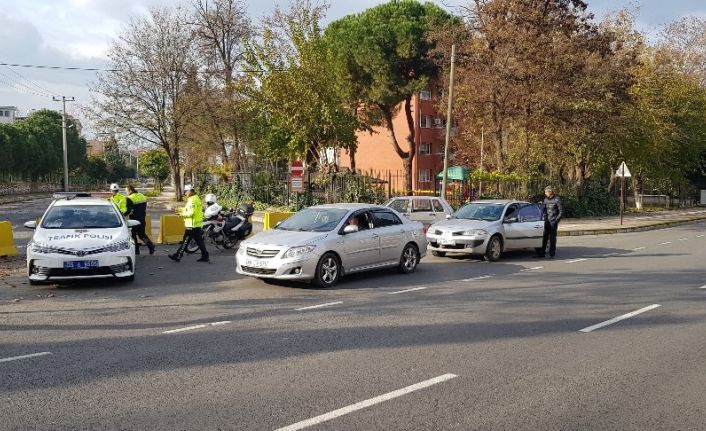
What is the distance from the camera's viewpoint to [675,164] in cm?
4512

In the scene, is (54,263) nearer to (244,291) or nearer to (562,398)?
(244,291)

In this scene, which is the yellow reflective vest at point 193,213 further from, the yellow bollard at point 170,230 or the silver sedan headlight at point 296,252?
the silver sedan headlight at point 296,252

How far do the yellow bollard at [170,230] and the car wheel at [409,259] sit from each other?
319 inches

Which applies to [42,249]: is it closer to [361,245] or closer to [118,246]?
[118,246]

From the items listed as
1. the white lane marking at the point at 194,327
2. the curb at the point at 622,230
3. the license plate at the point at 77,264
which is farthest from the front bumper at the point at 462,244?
the curb at the point at 622,230

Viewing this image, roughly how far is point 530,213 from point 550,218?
0.60 meters

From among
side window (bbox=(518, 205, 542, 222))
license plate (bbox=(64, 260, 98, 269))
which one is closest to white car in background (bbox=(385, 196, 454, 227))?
side window (bbox=(518, 205, 542, 222))

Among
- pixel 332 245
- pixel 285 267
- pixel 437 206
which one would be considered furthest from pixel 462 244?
pixel 285 267

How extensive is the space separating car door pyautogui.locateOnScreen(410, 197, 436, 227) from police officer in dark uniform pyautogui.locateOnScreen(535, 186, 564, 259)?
420 centimetres

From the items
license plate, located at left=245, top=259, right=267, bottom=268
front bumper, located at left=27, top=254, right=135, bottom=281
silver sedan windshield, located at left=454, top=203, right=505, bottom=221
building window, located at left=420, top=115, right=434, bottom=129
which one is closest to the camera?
front bumper, located at left=27, top=254, right=135, bottom=281

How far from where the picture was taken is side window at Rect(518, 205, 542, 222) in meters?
16.5

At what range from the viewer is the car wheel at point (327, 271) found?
35.9ft

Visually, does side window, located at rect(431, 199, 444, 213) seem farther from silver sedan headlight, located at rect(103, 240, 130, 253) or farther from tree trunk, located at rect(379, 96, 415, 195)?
tree trunk, located at rect(379, 96, 415, 195)

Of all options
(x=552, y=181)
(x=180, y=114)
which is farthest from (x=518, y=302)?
(x=180, y=114)
